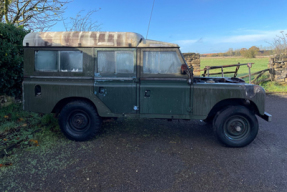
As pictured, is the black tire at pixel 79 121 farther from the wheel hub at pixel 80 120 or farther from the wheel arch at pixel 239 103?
the wheel arch at pixel 239 103

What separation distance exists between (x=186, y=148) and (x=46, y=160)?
2.59 metres

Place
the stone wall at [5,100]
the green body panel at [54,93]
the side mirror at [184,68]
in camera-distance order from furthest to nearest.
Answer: the stone wall at [5,100]
the green body panel at [54,93]
the side mirror at [184,68]

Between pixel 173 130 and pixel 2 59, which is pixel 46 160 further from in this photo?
pixel 2 59

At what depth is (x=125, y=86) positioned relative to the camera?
4.24 m

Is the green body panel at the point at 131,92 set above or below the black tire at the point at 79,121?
above

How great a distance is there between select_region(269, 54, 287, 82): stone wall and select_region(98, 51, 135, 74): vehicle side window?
409 inches

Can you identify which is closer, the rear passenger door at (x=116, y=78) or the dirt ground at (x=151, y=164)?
the dirt ground at (x=151, y=164)

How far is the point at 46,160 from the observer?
3656 mm

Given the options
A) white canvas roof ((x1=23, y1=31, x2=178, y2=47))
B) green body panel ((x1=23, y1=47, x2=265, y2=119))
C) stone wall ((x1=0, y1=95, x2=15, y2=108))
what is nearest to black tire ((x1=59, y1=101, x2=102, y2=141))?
green body panel ((x1=23, y1=47, x2=265, y2=119))

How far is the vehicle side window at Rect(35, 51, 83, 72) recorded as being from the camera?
170 inches

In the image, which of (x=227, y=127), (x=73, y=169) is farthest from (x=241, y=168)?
(x=73, y=169)

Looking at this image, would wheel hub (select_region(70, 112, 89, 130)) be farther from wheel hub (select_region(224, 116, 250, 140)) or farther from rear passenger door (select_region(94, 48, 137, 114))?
wheel hub (select_region(224, 116, 250, 140))

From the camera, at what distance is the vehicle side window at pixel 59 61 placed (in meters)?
4.32

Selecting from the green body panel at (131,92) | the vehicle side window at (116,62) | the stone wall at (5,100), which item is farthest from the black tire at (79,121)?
the stone wall at (5,100)
